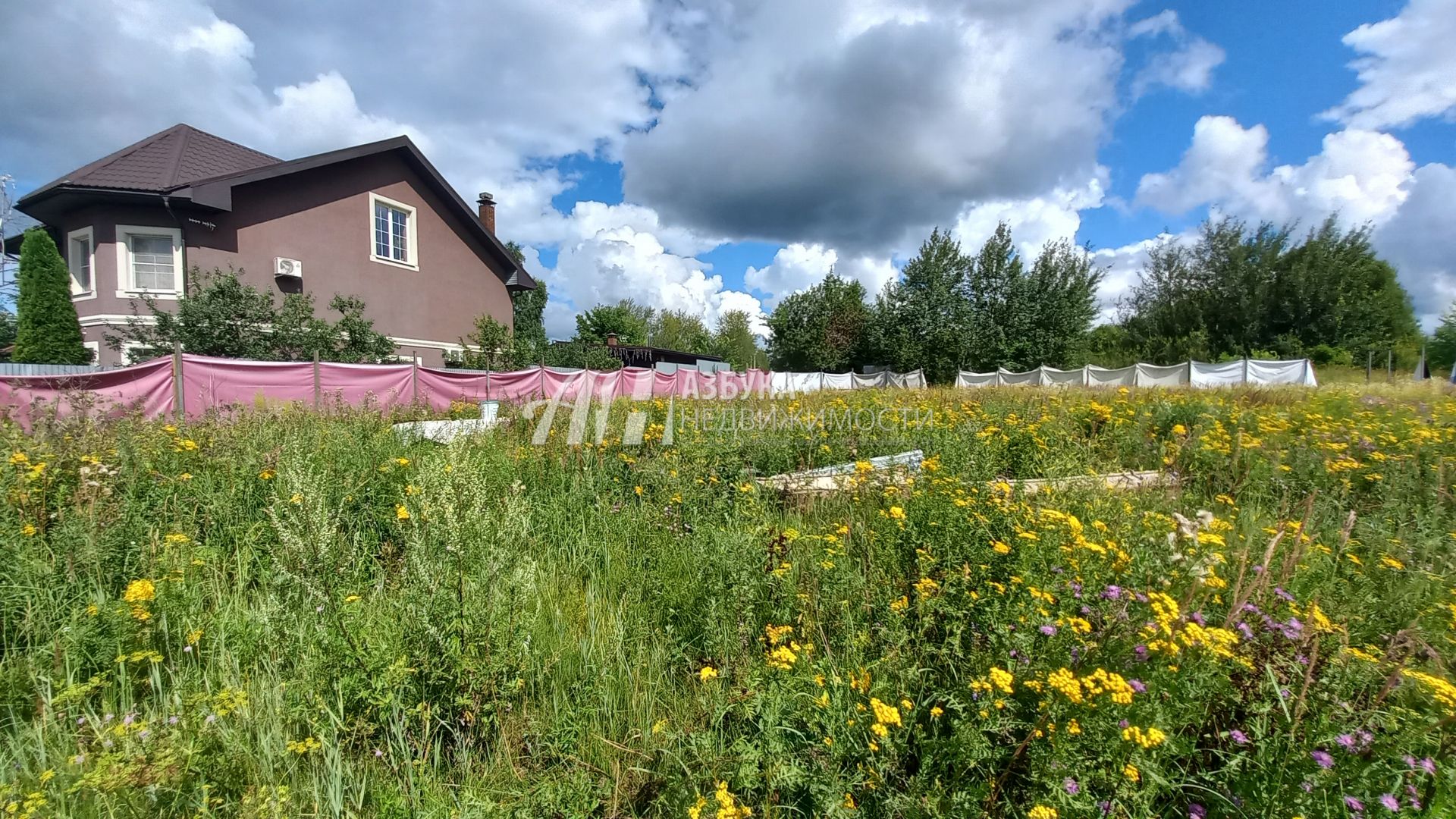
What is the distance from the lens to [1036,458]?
4426mm

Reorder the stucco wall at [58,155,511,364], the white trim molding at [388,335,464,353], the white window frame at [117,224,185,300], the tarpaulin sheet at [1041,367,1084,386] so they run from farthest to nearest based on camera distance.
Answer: the tarpaulin sheet at [1041,367,1084,386]
the white trim molding at [388,335,464,353]
the stucco wall at [58,155,511,364]
the white window frame at [117,224,185,300]

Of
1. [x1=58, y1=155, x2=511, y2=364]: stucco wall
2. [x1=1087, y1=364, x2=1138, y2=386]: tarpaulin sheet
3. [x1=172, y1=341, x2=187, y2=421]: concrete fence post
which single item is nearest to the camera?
[x1=172, y1=341, x2=187, y2=421]: concrete fence post

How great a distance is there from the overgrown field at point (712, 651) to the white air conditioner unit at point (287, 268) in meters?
12.5

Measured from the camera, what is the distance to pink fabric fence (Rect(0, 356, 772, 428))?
6.00 metres

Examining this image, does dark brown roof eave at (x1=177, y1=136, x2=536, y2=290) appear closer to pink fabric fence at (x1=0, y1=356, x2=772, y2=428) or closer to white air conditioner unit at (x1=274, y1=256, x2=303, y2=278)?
white air conditioner unit at (x1=274, y1=256, x2=303, y2=278)

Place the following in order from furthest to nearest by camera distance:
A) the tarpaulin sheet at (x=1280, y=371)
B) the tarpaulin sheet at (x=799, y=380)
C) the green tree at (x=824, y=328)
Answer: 1. the green tree at (x=824, y=328)
2. the tarpaulin sheet at (x=799, y=380)
3. the tarpaulin sheet at (x=1280, y=371)

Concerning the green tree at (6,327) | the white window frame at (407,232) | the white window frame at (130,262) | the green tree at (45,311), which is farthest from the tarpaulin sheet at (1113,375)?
the green tree at (6,327)

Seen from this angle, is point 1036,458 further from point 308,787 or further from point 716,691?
point 308,787

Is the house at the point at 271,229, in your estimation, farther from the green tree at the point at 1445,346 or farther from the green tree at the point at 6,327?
the green tree at the point at 1445,346

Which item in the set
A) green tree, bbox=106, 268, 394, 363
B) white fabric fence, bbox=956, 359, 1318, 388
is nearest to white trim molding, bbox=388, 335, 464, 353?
green tree, bbox=106, 268, 394, 363

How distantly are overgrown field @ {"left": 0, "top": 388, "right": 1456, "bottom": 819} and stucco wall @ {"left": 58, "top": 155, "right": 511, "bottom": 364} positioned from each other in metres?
12.9

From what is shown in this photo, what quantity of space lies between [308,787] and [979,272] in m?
31.3

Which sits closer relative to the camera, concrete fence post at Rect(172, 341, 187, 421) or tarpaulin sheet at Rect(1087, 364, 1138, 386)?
concrete fence post at Rect(172, 341, 187, 421)

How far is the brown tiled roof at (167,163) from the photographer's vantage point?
11973mm
